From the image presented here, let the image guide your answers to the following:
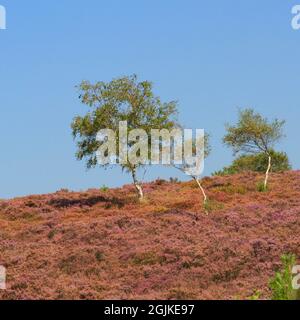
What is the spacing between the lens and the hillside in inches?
1026

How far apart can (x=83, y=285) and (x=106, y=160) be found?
24123mm

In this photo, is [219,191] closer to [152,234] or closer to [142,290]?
[152,234]

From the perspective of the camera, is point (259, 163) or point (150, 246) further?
point (259, 163)

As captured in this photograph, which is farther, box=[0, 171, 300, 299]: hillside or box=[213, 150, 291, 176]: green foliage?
box=[213, 150, 291, 176]: green foliage

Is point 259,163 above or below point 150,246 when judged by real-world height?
above

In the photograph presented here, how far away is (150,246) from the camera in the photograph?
31.3 meters

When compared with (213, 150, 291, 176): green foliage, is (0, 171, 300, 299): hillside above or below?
below

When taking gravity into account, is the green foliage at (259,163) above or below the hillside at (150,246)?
Result: above

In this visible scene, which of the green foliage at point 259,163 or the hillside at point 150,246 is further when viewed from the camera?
the green foliage at point 259,163

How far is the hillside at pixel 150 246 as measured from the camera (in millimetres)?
26062

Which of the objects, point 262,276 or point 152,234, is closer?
point 262,276

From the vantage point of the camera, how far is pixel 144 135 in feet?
164
